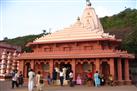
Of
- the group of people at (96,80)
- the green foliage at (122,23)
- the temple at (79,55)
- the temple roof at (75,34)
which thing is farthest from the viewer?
the green foliage at (122,23)

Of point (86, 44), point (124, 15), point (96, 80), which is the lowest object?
point (96, 80)

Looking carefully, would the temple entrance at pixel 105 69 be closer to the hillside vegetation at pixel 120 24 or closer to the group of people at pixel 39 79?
the group of people at pixel 39 79

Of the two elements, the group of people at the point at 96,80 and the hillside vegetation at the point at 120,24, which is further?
the hillside vegetation at the point at 120,24

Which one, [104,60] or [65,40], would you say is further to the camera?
[65,40]

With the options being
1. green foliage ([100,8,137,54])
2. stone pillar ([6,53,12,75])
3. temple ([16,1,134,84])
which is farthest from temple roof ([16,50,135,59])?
green foliage ([100,8,137,54])

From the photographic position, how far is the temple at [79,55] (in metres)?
22.7

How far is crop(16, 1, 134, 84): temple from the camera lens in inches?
893

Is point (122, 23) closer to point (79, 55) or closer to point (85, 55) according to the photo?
point (79, 55)

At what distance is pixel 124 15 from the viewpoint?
77.1 metres

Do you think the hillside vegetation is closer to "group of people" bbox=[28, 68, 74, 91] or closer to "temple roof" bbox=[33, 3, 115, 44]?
"temple roof" bbox=[33, 3, 115, 44]

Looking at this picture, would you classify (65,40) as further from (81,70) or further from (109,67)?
(109,67)

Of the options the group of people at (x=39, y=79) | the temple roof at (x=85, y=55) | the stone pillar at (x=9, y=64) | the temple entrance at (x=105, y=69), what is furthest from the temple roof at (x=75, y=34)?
the group of people at (x=39, y=79)

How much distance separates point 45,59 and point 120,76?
717cm

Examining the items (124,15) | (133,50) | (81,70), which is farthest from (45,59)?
(124,15)
